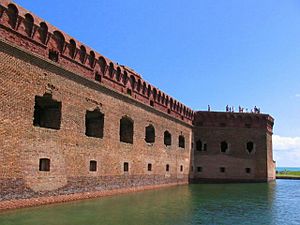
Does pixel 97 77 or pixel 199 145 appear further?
pixel 199 145

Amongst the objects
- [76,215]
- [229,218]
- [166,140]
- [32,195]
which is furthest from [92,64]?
[166,140]

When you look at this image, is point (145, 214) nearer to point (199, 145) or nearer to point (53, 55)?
point (53, 55)

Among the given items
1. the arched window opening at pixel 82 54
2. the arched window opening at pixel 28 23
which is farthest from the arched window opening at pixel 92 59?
the arched window opening at pixel 28 23

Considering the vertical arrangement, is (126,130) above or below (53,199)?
above

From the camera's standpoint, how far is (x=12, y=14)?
46.1ft

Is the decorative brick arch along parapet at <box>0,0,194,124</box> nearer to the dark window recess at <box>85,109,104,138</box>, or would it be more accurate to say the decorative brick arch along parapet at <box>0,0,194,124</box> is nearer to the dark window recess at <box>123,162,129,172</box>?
the dark window recess at <box>85,109,104,138</box>

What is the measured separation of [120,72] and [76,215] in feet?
36.2

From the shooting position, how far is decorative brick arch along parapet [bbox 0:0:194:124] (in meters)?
14.0

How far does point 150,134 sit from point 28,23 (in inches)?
545

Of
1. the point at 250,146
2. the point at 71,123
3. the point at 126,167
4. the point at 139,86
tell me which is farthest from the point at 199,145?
the point at 71,123

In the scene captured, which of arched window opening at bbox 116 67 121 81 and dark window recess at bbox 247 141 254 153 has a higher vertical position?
arched window opening at bbox 116 67 121 81

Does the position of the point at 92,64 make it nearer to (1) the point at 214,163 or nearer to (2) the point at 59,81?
(2) the point at 59,81

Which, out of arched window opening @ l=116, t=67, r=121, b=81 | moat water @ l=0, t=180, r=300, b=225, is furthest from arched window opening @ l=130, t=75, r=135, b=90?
moat water @ l=0, t=180, r=300, b=225

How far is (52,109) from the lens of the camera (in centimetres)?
1694
